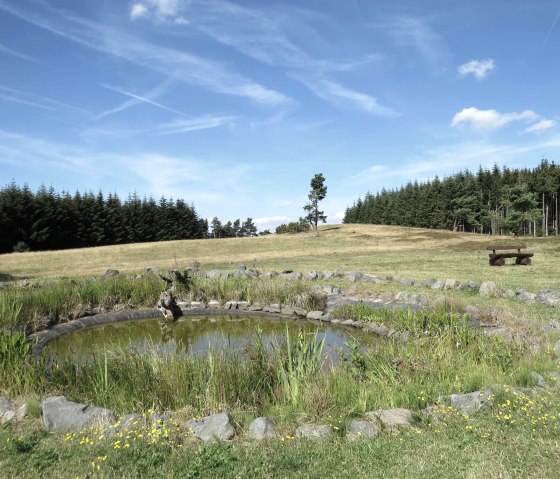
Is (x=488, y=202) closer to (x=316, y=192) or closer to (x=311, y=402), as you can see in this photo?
(x=316, y=192)

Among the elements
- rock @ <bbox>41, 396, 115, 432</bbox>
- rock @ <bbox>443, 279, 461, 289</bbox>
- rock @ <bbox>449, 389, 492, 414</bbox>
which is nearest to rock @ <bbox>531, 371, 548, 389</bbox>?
rock @ <bbox>449, 389, 492, 414</bbox>

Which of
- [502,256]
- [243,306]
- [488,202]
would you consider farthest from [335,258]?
[488,202]

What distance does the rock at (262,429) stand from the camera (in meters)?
4.32

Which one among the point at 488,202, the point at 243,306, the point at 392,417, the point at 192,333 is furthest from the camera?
the point at 488,202

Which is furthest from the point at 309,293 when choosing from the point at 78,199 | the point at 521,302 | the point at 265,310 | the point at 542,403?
the point at 78,199

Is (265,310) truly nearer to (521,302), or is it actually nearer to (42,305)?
(42,305)

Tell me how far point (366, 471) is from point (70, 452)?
8.70 ft

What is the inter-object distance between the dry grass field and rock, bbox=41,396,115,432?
13086 millimetres

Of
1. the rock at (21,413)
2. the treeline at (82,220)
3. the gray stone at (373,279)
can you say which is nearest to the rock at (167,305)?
the gray stone at (373,279)

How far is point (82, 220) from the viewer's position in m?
49.8

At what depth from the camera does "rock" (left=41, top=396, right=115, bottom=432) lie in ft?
15.0

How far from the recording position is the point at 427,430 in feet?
14.3

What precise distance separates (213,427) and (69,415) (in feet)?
5.27

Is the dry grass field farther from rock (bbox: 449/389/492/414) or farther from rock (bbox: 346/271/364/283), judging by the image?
rock (bbox: 449/389/492/414)
